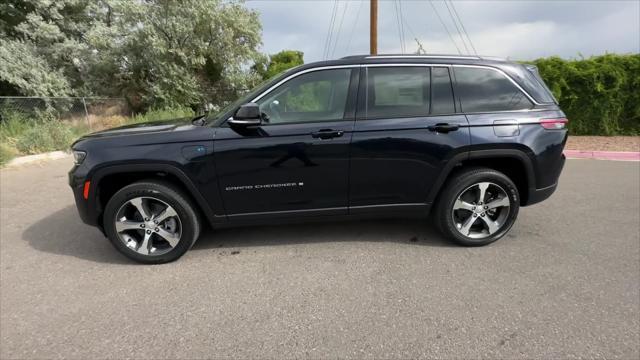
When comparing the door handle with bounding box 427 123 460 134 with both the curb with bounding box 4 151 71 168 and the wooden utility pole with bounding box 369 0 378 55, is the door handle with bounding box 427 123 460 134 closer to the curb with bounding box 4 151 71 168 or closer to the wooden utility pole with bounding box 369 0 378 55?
the curb with bounding box 4 151 71 168

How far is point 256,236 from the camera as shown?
349 cm

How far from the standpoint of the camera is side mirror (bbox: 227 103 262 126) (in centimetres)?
272

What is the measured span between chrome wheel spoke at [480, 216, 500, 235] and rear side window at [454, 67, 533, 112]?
109 cm

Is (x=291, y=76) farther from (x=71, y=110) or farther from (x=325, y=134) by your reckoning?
(x=71, y=110)

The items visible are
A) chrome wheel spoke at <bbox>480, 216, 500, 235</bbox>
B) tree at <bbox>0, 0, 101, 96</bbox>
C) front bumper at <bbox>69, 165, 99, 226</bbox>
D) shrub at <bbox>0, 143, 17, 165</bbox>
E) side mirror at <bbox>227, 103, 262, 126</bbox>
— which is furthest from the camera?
tree at <bbox>0, 0, 101, 96</bbox>

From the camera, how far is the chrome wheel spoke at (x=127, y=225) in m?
2.91

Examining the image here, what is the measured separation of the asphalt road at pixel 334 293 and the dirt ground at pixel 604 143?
4994mm

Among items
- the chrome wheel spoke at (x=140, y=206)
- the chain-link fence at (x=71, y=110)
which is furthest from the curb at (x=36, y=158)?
the chrome wheel spoke at (x=140, y=206)

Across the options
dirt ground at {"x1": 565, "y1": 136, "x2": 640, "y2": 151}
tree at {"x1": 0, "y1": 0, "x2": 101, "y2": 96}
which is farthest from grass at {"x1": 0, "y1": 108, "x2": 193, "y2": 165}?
dirt ground at {"x1": 565, "y1": 136, "x2": 640, "y2": 151}

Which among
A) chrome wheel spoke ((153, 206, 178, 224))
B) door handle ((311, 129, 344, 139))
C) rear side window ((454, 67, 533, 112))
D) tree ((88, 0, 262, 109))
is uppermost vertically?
tree ((88, 0, 262, 109))

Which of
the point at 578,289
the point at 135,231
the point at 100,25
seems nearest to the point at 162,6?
the point at 100,25

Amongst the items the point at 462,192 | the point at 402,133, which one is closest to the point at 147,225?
the point at 402,133

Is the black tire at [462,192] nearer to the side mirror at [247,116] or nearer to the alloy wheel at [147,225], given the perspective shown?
the side mirror at [247,116]

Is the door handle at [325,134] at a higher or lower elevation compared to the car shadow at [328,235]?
higher
